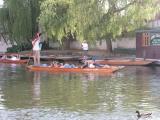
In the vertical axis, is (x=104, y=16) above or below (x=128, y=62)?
above

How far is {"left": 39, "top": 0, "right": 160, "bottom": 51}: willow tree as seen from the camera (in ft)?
134

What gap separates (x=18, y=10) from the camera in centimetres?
4909

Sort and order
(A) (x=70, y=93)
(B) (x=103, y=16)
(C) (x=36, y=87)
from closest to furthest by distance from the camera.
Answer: (A) (x=70, y=93), (C) (x=36, y=87), (B) (x=103, y=16)

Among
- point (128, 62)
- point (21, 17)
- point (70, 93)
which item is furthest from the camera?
point (21, 17)

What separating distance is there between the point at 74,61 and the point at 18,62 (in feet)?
13.4

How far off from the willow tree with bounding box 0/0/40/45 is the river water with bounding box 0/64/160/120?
20.7 meters

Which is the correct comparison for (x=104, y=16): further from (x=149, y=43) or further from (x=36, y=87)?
(x=36, y=87)

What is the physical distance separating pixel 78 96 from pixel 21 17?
99.8 feet

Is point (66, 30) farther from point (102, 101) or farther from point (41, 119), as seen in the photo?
point (41, 119)

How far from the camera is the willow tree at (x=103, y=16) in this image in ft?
134

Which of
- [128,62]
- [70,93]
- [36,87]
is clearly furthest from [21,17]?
[70,93]

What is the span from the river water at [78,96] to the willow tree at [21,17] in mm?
20720

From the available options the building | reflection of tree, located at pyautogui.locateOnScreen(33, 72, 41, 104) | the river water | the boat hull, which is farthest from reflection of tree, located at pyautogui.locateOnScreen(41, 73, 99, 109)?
the building

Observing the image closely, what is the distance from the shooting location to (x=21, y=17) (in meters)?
49.2
